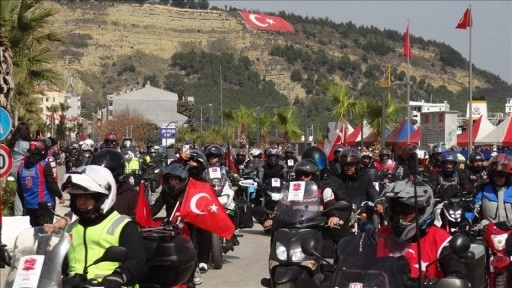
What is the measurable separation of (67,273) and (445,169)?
30.1 ft

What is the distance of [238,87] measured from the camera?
554ft

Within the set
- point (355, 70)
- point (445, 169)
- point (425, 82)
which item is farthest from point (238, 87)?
point (445, 169)

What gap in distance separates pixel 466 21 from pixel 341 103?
9377mm

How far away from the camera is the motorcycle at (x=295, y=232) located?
910 cm

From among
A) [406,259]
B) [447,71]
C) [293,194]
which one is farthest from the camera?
[447,71]

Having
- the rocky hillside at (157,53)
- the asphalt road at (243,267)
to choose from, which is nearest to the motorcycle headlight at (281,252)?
the asphalt road at (243,267)

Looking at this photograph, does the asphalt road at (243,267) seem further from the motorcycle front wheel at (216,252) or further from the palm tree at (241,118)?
the palm tree at (241,118)

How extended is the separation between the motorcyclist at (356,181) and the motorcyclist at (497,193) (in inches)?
98.8

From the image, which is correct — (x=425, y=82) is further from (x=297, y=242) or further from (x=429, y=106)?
(x=297, y=242)

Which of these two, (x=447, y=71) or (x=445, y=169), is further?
(x=447, y=71)

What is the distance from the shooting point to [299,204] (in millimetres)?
9938

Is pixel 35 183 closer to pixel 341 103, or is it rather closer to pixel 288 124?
pixel 341 103

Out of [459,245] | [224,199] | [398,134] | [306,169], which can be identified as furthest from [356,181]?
[398,134]

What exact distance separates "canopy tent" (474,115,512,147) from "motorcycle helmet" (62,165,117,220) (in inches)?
1284
